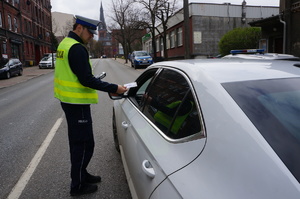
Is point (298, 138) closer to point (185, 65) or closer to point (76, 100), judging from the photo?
point (185, 65)

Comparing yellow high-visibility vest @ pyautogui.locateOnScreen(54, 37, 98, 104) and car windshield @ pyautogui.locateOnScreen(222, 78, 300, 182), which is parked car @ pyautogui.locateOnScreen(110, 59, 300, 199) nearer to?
car windshield @ pyautogui.locateOnScreen(222, 78, 300, 182)

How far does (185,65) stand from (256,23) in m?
16.4

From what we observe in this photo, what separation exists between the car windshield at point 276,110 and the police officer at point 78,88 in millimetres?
1541

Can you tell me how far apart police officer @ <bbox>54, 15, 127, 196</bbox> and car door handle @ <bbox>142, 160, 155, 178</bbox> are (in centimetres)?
118

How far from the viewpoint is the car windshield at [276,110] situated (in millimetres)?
1276

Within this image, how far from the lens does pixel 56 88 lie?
2875 mm

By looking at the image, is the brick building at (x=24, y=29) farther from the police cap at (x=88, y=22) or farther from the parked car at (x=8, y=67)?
the police cap at (x=88, y=22)

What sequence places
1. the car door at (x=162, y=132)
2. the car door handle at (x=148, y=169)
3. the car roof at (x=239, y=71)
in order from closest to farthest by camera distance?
the car door at (x=162, y=132)
the car door handle at (x=148, y=169)
the car roof at (x=239, y=71)

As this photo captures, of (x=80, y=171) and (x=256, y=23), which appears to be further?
(x=256, y=23)

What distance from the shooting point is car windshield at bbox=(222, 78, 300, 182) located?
1276mm

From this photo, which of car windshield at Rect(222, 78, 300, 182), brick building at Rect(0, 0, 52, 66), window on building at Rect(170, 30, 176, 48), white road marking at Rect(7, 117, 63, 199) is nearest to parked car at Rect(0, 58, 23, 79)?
brick building at Rect(0, 0, 52, 66)

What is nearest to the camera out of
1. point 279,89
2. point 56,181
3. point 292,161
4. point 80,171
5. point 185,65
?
point 292,161

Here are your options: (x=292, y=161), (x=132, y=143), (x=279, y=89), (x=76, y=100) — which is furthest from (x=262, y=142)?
(x=76, y=100)

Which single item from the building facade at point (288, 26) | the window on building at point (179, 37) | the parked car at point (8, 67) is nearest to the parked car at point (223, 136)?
the building facade at point (288, 26)
